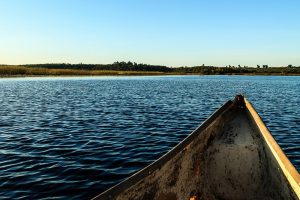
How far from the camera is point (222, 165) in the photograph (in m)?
7.50

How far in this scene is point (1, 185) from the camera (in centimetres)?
1016

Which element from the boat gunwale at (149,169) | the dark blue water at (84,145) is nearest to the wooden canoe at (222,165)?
the boat gunwale at (149,169)

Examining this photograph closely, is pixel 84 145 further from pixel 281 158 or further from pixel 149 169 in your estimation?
pixel 281 158

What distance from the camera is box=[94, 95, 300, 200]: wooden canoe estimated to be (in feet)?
20.8

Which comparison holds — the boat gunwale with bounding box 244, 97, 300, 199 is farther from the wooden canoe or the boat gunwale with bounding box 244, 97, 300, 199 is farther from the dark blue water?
the dark blue water

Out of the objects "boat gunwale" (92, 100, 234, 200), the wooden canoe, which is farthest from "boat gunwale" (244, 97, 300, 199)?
"boat gunwale" (92, 100, 234, 200)

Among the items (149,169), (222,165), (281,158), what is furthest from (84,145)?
(281,158)

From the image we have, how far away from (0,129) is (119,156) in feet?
31.2

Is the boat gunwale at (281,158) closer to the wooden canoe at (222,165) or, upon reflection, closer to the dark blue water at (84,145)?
the wooden canoe at (222,165)

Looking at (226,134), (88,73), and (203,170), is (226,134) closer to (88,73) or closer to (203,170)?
(203,170)

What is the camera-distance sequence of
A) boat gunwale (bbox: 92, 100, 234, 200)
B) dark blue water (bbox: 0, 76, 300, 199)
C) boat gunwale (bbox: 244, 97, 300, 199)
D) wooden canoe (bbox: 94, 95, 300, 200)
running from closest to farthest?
boat gunwale (bbox: 244, 97, 300, 199) < boat gunwale (bbox: 92, 100, 234, 200) < wooden canoe (bbox: 94, 95, 300, 200) < dark blue water (bbox: 0, 76, 300, 199)

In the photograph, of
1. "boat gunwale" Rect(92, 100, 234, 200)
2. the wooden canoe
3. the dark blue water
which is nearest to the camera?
"boat gunwale" Rect(92, 100, 234, 200)

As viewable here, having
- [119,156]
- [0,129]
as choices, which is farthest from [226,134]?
[0,129]

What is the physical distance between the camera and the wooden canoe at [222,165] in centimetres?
635
